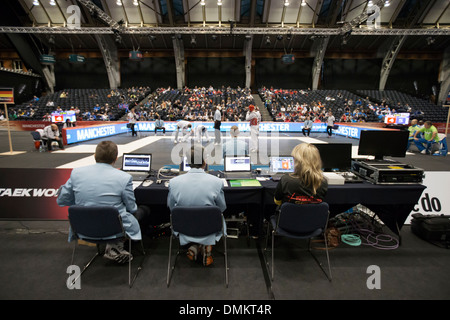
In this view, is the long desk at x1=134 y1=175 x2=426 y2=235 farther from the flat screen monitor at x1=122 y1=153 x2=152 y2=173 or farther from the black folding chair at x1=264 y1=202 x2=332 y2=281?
the flat screen monitor at x1=122 y1=153 x2=152 y2=173

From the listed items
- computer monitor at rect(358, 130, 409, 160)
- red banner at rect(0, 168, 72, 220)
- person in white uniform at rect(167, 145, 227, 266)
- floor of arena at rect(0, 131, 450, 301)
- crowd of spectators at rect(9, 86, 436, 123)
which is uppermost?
crowd of spectators at rect(9, 86, 436, 123)

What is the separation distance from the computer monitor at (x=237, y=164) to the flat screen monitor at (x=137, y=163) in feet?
4.10

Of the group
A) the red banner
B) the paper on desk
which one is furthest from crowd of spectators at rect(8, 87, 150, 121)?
the paper on desk

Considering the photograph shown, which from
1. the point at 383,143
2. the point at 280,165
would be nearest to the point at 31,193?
the point at 280,165

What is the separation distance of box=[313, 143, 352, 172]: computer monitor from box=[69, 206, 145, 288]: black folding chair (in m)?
2.92

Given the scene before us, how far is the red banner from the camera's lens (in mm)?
3779

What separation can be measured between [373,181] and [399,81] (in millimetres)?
30584

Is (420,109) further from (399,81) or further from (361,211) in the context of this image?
(361,211)

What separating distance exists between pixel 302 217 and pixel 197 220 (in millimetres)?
1108

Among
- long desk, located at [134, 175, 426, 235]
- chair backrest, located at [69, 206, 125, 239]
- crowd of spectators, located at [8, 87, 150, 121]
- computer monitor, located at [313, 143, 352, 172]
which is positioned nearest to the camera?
chair backrest, located at [69, 206, 125, 239]

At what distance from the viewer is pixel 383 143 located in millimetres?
3801

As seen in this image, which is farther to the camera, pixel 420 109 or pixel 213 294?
pixel 420 109

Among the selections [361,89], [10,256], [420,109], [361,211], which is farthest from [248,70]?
[10,256]

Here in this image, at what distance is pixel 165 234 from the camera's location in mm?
3605
